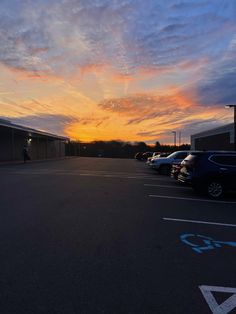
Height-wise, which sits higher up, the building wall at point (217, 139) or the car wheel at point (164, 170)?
the building wall at point (217, 139)

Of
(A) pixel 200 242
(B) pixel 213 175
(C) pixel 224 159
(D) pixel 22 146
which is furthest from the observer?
(D) pixel 22 146

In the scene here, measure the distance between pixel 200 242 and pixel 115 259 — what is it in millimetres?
2033

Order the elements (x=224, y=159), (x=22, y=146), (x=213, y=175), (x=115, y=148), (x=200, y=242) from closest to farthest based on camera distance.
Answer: (x=200, y=242), (x=213, y=175), (x=224, y=159), (x=22, y=146), (x=115, y=148)

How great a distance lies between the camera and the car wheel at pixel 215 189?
1357 centimetres

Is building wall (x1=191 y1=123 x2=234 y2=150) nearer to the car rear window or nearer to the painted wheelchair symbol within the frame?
the car rear window

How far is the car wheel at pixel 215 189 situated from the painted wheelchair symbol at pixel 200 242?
6.51 meters

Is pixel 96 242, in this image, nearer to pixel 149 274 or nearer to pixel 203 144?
pixel 149 274

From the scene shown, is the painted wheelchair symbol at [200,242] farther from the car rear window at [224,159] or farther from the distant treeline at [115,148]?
the distant treeline at [115,148]

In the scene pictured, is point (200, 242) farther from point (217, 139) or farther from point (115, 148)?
point (115, 148)

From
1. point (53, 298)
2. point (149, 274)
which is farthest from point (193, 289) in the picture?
point (53, 298)

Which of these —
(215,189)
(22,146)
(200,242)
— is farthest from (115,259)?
(22,146)

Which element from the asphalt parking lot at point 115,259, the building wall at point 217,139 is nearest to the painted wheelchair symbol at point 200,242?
the asphalt parking lot at point 115,259

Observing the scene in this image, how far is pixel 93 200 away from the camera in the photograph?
38.3 feet

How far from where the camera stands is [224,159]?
13828 mm
